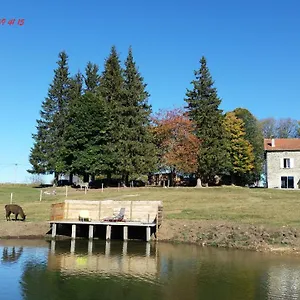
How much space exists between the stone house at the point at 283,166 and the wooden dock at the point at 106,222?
108ft

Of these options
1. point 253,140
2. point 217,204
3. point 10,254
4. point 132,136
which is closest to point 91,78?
point 132,136

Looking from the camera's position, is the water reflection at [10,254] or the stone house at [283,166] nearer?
the water reflection at [10,254]

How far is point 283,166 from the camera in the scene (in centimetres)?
5581

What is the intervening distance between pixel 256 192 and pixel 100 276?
3036cm

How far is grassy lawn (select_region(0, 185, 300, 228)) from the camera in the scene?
28.4 metres

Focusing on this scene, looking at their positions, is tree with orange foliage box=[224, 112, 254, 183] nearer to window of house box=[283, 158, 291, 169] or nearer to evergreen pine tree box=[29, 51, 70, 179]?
window of house box=[283, 158, 291, 169]

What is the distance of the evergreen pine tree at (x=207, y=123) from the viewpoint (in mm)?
52000

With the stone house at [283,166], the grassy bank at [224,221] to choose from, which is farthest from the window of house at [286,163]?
the grassy bank at [224,221]

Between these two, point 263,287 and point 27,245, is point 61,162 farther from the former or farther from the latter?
point 263,287

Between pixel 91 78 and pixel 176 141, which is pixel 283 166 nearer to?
pixel 176 141

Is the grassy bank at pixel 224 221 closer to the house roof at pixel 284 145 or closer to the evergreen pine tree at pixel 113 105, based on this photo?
the evergreen pine tree at pixel 113 105

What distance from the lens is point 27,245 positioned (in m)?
22.9

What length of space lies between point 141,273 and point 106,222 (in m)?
9.91

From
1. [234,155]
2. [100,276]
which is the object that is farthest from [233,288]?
[234,155]
